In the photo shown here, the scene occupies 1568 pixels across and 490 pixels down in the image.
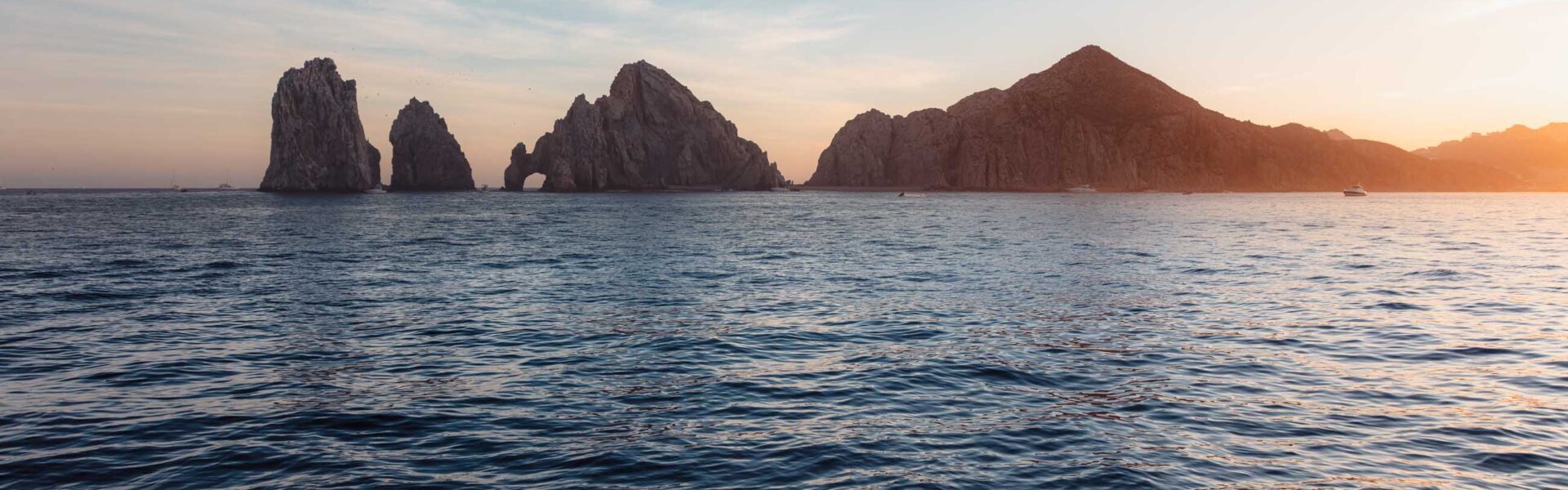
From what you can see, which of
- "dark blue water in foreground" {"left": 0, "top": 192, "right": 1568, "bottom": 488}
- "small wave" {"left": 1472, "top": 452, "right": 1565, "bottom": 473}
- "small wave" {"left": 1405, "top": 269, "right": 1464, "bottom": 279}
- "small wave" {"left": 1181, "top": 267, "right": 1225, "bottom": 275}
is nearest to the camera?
"small wave" {"left": 1472, "top": 452, "right": 1565, "bottom": 473}

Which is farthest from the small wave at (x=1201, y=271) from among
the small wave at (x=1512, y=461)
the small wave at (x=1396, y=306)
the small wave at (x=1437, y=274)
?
the small wave at (x=1512, y=461)

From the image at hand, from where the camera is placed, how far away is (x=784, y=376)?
19469 mm

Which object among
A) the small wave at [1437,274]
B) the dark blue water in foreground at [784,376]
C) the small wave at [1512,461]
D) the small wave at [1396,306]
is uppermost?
the small wave at [1437,274]

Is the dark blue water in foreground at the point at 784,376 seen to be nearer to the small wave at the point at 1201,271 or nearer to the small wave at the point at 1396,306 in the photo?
the small wave at the point at 1396,306

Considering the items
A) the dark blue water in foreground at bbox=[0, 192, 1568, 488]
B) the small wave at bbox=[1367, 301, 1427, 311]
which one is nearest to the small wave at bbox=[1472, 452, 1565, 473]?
the dark blue water in foreground at bbox=[0, 192, 1568, 488]

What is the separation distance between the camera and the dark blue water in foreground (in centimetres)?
1305

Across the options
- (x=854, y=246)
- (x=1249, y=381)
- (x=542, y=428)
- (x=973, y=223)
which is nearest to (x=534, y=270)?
(x=854, y=246)

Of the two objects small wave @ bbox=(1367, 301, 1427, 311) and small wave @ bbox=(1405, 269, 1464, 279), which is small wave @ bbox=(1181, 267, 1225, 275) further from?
small wave @ bbox=(1367, 301, 1427, 311)

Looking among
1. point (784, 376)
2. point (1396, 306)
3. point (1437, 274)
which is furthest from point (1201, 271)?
point (784, 376)

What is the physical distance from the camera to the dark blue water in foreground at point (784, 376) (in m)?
13.1

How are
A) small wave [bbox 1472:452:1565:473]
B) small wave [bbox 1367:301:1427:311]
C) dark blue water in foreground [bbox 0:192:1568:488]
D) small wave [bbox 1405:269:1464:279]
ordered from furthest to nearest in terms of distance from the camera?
small wave [bbox 1405:269:1464:279], small wave [bbox 1367:301:1427:311], dark blue water in foreground [bbox 0:192:1568:488], small wave [bbox 1472:452:1565:473]

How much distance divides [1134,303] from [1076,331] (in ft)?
23.4

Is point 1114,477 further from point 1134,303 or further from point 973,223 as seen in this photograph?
point 973,223

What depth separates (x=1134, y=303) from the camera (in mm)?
31469
